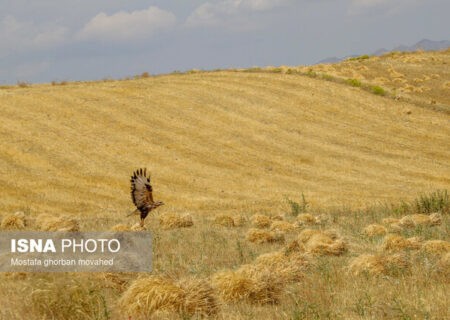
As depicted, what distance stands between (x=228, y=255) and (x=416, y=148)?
19360mm

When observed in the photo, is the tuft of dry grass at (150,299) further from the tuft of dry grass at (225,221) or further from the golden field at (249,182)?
the tuft of dry grass at (225,221)

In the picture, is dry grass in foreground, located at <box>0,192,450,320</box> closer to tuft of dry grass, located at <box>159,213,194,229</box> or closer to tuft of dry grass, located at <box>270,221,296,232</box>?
tuft of dry grass, located at <box>270,221,296,232</box>

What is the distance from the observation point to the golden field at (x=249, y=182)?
5.51 metres

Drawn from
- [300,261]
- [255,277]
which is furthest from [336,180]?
[255,277]

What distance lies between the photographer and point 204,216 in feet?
50.1

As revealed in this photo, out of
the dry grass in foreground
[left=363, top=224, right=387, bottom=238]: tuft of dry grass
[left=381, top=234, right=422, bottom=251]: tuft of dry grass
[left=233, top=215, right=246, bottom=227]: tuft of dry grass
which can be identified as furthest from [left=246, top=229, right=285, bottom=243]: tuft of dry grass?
[left=233, top=215, right=246, bottom=227]: tuft of dry grass

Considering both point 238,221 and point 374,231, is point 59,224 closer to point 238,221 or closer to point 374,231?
point 238,221

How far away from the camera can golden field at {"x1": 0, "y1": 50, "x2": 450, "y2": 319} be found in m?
5.51

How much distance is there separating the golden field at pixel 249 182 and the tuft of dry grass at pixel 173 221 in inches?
6.0

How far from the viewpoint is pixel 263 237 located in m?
10.3

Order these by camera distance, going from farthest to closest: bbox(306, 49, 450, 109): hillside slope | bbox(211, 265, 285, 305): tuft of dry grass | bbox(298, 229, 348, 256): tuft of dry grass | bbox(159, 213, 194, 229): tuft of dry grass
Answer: bbox(306, 49, 450, 109): hillside slope < bbox(159, 213, 194, 229): tuft of dry grass < bbox(298, 229, 348, 256): tuft of dry grass < bbox(211, 265, 285, 305): tuft of dry grass

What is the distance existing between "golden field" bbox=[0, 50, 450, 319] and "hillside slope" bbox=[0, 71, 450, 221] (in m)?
0.10

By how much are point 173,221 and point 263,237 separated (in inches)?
119

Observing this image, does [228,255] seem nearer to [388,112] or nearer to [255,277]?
[255,277]
